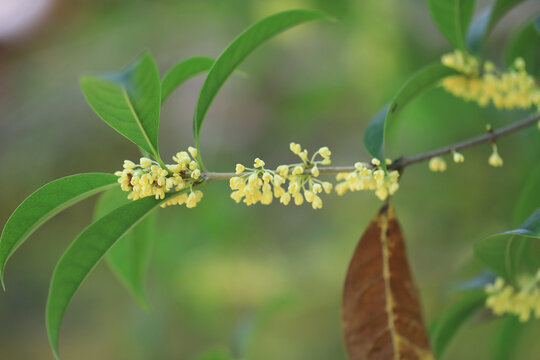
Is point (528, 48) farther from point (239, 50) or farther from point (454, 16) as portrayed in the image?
point (239, 50)

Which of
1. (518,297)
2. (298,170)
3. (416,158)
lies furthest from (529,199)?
(298,170)

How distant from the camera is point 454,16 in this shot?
1.08m

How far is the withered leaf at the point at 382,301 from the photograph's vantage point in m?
Result: 0.88

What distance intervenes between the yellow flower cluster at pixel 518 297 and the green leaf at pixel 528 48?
1.72 ft

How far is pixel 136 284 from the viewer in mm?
1166

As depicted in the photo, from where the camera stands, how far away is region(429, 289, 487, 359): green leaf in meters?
1.09

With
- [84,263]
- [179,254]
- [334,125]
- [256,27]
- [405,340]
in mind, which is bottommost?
[405,340]

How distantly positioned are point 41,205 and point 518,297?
0.84 metres

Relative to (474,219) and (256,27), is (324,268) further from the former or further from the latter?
(256,27)

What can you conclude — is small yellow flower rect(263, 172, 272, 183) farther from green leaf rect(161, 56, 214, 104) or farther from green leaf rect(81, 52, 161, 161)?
green leaf rect(161, 56, 214, 104)

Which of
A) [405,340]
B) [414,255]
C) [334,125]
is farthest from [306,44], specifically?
[405,340]

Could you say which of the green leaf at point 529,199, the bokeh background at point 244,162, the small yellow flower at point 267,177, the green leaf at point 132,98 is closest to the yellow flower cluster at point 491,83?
the green leaf at point 529,199

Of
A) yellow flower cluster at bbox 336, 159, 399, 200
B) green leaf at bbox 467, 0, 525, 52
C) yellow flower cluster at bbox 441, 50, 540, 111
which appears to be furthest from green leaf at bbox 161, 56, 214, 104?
green leaf at bbox 467, 0, 525, 52

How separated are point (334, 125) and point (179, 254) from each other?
116 centimetres
